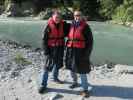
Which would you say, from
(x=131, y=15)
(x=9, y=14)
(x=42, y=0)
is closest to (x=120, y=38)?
(x=131, y=15)

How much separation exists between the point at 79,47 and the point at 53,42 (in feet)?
2.03

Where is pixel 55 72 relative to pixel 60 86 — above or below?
above

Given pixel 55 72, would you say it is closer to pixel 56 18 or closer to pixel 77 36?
pixel 77 36

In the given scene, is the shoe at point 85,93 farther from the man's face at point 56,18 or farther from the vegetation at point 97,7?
the vegetation at point 97,7

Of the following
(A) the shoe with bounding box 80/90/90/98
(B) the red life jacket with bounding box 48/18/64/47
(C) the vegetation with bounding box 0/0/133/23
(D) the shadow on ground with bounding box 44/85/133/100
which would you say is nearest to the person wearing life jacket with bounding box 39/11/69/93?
(B) the red life jacket with bounding box 48/18/64/47

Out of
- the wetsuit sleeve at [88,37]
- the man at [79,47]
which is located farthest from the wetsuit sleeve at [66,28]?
the wetsuit sleeve at [88,37]

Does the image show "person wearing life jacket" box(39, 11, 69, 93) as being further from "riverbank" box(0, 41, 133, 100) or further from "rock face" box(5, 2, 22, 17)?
"rock face" box(5, 2, 22, 17)

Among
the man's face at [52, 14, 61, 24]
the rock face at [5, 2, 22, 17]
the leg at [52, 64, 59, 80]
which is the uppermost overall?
the man's face at [52, 14, 61, 24]

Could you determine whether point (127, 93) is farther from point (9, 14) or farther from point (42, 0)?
point (42, 0)

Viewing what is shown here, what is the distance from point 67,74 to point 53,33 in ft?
7.26

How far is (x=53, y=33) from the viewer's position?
9016 millimetres

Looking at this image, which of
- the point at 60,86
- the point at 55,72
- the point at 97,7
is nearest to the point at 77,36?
the point at 55,72

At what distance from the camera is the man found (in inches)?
344

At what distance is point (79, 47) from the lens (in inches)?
348
